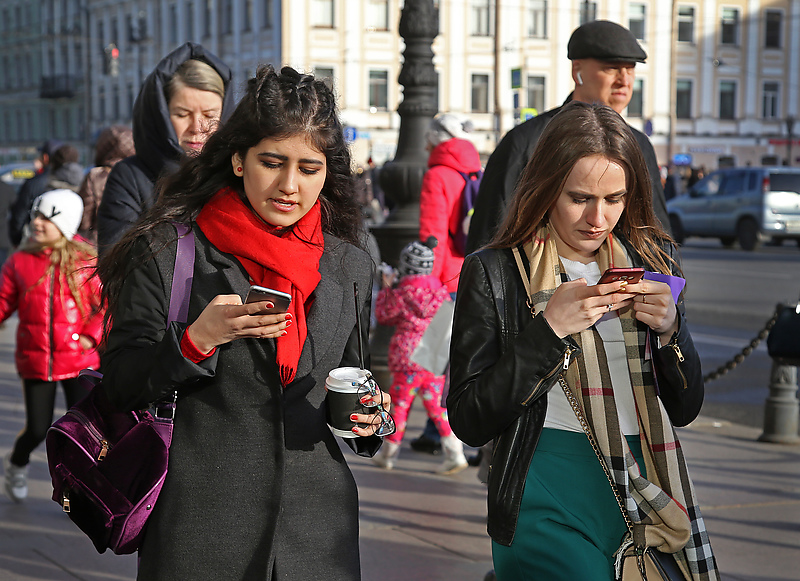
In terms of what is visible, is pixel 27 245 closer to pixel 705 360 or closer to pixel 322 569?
pixel 322 569

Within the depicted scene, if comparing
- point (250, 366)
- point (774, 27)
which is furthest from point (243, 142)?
point (774, 27)

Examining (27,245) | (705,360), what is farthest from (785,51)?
(27,245)

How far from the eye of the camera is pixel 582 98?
445 centimetres

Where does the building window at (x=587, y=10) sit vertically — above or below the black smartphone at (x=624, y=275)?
above

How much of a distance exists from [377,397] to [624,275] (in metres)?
0.60

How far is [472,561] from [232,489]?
2.54m

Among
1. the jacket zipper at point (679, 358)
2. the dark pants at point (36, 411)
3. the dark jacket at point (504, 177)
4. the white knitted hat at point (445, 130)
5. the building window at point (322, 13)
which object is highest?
the building window at point (322, 13)

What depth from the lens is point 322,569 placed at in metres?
2.50

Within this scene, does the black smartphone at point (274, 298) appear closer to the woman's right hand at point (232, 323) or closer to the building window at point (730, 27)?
the woman's right hand at point (232, 323)

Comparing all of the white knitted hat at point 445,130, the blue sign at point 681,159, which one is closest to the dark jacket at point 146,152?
the white knitted hat at point 445,130

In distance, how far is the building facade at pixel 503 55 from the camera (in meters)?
48.5

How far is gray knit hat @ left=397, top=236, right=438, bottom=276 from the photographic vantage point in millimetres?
6488

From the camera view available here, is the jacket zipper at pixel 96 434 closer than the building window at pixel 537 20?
Yes

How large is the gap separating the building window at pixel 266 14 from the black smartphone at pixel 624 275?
1899 inches
